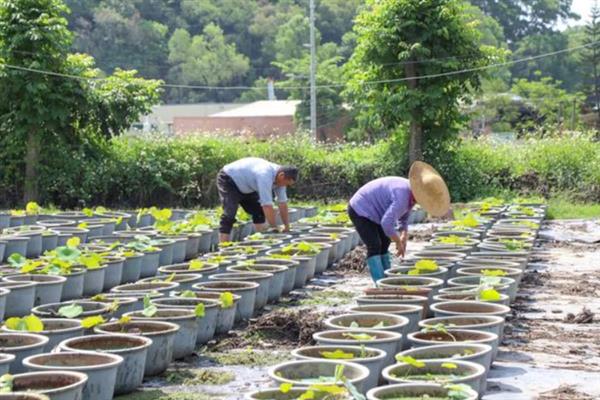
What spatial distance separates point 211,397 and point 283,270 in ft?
10.9

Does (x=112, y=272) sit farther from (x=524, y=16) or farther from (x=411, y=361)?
(x=524, y=16)

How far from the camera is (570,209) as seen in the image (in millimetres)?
17938

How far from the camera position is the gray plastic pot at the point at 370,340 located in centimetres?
572

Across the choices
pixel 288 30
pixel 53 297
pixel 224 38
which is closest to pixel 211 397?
pixel 53 297

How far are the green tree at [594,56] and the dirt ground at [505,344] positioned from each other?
1419 inches

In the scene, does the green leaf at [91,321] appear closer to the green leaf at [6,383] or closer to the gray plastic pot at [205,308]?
the gray plastic pot at [205,308]

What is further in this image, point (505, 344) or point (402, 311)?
point (505, 344)

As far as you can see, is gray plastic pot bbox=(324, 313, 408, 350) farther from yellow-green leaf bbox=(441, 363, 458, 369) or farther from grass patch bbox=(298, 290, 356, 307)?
grass patch bbox=(298, 290, 356, 307)

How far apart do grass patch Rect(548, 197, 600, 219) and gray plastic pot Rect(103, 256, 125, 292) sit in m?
9.91

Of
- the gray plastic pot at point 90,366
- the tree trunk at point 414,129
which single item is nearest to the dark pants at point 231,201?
the gray plastic pot at point 90,366

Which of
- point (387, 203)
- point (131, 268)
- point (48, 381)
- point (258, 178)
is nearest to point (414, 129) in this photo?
point (258, 178)

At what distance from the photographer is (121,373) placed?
5586mm

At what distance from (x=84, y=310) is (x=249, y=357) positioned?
1198mm

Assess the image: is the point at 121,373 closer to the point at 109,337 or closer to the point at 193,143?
the point at 109,337
